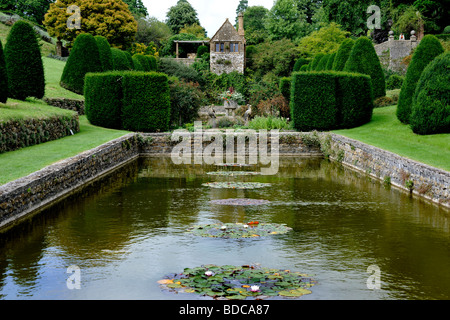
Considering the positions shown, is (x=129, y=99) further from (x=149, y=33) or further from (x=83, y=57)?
(x=149, y=33)

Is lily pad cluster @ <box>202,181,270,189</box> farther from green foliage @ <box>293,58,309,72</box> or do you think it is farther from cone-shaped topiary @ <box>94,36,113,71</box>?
green foliage @ <box>293,58,309,72</box>

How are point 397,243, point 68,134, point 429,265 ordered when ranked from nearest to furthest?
1. point 429,265
2. point 397,243
3. point 68,134

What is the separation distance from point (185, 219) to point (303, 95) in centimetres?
1495

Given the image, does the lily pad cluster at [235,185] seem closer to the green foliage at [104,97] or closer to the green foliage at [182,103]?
the green foliage at [104,97]

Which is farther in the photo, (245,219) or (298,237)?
(245,219)

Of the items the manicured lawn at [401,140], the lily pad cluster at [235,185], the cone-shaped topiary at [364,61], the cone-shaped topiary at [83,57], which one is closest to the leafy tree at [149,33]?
the cone-shaped topiary at [83,57]

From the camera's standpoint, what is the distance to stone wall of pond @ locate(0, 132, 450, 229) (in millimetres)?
9500

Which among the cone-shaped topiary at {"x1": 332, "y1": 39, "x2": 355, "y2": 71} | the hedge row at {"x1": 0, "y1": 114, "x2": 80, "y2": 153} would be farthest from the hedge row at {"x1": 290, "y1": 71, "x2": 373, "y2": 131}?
the hedge row at {"x1": 0, "y1": 114, "x2": 80, "y2": 153}

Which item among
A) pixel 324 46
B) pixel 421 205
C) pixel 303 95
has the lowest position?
pixel 421 205

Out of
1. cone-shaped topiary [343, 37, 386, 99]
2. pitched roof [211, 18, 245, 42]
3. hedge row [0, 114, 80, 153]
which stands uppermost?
pitched roof [211, 18, 245, 42]

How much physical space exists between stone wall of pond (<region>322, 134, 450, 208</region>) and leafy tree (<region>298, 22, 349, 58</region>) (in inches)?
1222

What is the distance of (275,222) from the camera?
366 inches

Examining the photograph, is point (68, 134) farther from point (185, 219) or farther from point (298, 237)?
point (298, 237)
